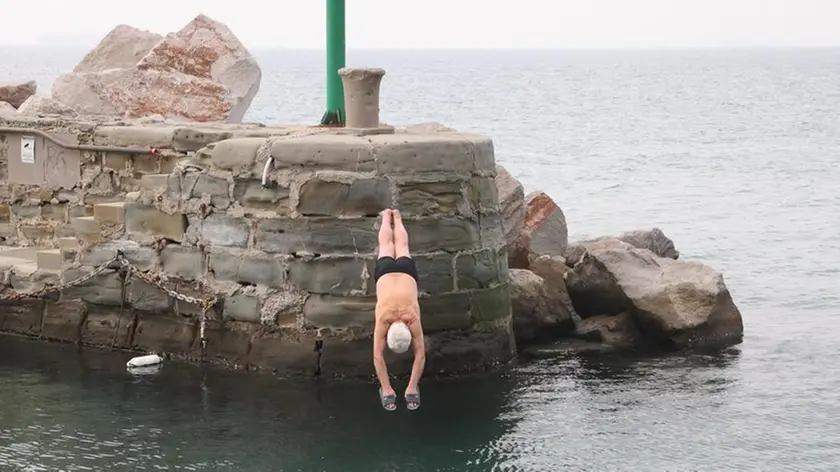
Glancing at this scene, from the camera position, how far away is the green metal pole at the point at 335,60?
15.4 metres

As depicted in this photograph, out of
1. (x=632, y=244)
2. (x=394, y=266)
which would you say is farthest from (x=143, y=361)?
(x=632, y=244)

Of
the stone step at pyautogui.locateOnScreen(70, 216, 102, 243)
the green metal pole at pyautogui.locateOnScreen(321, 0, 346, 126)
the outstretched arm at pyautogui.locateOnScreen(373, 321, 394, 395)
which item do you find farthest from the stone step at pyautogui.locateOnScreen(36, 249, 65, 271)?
the outstretched arm at pyautogui.locateOnScreen(373, 321, 394, 395)

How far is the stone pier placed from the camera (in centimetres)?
1277

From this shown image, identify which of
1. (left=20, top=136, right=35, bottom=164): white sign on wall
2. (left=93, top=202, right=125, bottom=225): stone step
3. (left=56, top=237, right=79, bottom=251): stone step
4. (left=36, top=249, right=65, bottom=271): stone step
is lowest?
(left=36, top=249, right=65, bottom=271): stone step

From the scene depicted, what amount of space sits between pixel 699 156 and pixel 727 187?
966cm

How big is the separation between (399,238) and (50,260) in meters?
4.33

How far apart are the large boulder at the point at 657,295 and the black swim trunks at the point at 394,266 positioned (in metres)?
3.67

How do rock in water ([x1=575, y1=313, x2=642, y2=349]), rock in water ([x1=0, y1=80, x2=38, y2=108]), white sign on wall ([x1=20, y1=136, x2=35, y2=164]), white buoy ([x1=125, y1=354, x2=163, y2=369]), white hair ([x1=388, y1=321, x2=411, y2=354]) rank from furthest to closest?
1. rock in water ([x1=0, y1=80, x2=38, y2=108])
2. white sign on wall ([x1=20, y1=136, x2=35, y2=164])
3. rock in water ([x1=575, y1=313, x2=642, y2=349])
4. white buoy ([x1=125, y1=354, x2=163, y2=369])
5. white hair ([x1=388, y1=321, x2=411, y2=354])

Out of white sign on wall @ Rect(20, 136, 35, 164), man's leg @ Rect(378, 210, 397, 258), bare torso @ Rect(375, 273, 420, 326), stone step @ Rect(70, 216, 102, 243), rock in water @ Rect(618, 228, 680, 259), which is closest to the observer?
bare torso @ Rect(375, 273, 420, 326)

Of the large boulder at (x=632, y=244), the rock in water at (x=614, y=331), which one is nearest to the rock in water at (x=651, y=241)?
the large boulder at (x=632, y=244)

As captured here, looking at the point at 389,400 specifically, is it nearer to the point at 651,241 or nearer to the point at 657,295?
the point at 657,295

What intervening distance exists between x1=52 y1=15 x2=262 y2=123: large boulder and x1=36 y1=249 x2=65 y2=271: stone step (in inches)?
158

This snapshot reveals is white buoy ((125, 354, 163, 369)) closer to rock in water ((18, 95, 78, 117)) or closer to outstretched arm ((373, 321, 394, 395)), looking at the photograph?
outstretched arm ((373, 321, 394, 395))

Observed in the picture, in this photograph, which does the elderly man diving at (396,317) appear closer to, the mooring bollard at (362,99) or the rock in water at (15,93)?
the mooring bollard at (362,99)
